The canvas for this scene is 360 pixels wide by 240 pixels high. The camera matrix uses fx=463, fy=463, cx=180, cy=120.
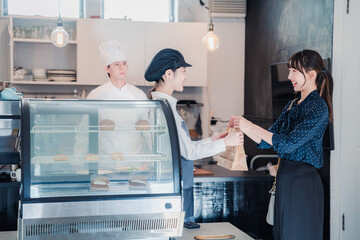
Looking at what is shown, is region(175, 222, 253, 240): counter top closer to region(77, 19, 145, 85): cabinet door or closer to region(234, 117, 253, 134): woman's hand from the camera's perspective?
region(234, 117, 253, 134): woman's hand

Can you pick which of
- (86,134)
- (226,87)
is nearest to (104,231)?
(86,134)

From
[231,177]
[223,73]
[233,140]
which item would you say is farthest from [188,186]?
[223,73]

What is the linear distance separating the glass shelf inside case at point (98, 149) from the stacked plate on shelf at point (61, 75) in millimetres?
3350

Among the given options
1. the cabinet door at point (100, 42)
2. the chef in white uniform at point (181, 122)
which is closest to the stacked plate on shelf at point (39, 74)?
the cabinet door at point (100, 42)

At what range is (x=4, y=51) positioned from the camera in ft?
18.3

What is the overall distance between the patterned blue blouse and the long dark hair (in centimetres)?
9

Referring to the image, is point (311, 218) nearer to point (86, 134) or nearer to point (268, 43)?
point (86, 134)

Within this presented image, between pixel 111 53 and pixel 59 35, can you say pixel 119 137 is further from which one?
pixel 59 35

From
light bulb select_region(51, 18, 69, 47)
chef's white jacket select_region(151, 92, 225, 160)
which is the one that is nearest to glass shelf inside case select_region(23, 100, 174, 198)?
chef's white jacket select_region(151, 92, 225, 160)

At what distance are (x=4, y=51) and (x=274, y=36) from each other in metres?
3.19

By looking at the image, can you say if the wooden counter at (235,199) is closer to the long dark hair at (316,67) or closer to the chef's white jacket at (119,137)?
the long dark hair at (316,67)

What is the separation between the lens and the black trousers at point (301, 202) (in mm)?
2674

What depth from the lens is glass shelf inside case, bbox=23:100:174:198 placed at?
197 cm

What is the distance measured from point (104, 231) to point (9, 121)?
138 centimetres
